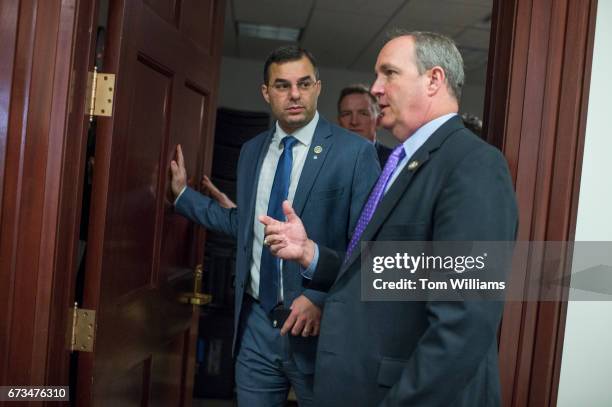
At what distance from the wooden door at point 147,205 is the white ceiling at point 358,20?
2.13m

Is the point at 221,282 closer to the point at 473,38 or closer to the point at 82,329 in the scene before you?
the point at 82,329

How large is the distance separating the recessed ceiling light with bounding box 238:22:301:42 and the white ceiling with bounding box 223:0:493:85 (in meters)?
0.08

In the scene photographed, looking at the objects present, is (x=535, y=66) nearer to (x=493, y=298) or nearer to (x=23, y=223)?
(x=493, y=298)

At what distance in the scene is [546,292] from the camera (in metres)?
1.28

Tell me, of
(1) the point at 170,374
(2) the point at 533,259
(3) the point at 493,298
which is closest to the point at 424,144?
(3) the point at 493,298

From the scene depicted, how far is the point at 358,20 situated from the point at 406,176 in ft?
11.2

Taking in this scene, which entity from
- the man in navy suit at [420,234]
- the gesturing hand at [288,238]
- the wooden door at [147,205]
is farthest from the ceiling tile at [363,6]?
the gesturing hand at [288,238]

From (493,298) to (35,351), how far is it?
3.10ft

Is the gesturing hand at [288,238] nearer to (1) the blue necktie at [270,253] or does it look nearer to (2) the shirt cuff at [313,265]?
(2) the shirt cuff at [313,265]

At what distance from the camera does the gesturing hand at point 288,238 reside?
1227 millimetres

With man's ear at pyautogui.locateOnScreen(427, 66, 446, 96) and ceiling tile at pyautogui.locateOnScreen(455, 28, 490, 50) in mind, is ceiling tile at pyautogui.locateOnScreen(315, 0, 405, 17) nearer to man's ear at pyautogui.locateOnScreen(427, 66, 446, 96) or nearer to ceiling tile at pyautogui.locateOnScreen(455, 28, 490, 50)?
ceiling tile at pyautogui.locateOnScreen(455, 28, 490, 50)

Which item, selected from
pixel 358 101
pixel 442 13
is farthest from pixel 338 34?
pixel 358 101

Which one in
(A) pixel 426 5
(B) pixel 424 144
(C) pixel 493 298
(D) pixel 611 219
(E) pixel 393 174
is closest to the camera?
(C) pixel 493 298

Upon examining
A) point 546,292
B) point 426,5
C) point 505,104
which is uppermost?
point 426,5
